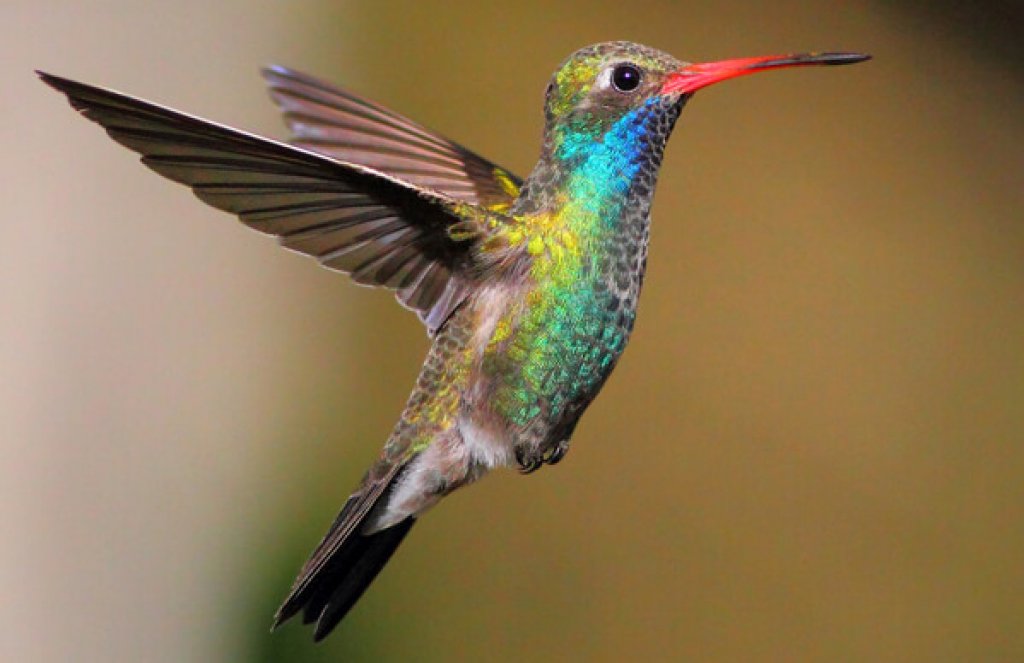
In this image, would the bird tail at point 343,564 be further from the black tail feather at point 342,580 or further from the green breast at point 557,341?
the green breast at point 557,341

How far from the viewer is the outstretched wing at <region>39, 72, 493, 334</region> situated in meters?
0.59

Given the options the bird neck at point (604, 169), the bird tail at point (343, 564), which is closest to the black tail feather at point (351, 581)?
the bird tail at point (343, 564)

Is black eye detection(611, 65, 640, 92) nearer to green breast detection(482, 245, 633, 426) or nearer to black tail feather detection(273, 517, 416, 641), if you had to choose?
green breast detection(482, 245, 633, 426)

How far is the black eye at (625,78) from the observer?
735mm

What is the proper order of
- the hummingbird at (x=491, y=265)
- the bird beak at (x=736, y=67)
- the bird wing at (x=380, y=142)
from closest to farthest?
the bird beak at (x=736, y=67)
the hummingbird at (x=491, y=265)
the bird wing at (x=380, y=142)

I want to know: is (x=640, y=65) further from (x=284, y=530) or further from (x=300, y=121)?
(x=284, y=530)

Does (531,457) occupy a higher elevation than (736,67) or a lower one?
lower

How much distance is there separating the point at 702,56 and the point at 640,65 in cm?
222

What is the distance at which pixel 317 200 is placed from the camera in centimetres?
74

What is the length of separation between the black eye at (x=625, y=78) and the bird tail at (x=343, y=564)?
0.31 metres

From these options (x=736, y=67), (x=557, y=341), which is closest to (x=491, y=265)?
(x=557, y=341)

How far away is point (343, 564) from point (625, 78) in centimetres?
38

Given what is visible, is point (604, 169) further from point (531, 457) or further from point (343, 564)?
point (343, 564)

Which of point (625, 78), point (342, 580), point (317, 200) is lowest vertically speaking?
point (342, 580)
